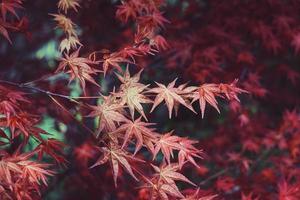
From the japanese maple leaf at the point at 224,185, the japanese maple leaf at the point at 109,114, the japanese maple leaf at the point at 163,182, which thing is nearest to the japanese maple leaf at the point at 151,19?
the japanese maple leaf at the point at 109,114

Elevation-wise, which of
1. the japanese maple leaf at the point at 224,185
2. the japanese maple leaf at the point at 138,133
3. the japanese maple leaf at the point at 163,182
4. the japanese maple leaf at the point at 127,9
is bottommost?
the japanese maple leaf at the point at 224,185

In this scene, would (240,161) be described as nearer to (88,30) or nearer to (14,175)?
(88,30)

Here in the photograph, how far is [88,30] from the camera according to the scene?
12.0 feet

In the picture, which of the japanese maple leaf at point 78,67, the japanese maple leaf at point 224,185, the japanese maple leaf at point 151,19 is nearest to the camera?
the japanese maple leaf at point 78,67

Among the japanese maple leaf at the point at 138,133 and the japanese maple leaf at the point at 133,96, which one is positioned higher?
the japanese maple leaf at the point at 133,96

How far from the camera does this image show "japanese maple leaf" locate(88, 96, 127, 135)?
1.91m

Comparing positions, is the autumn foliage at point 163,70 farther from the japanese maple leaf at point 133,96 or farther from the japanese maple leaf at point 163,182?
the japanese maple leaf at point 163,182

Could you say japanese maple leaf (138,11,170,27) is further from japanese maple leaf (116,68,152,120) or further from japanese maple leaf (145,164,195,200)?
japanese maple leaf (145,164,195,200)

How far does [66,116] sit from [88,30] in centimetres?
77

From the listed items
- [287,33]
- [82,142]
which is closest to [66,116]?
[82,142]

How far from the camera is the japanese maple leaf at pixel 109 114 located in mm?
1907

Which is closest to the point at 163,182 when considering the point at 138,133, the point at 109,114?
the point at 138,133

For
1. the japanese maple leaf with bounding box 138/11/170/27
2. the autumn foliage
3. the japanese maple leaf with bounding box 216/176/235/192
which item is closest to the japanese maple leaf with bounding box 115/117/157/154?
the autumn foliage

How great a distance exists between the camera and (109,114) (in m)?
1.92
